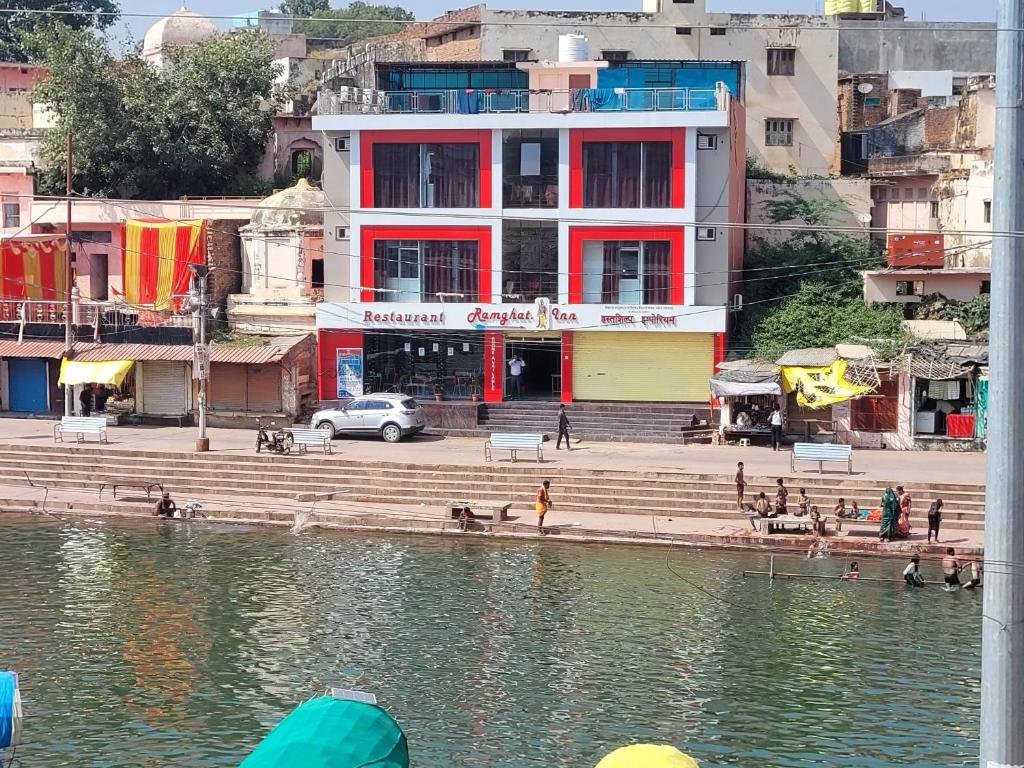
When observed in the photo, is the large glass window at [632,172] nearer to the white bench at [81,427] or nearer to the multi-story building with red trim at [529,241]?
the multi-story building with red trim at [529,241]

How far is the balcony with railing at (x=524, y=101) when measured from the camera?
38375 millimetres

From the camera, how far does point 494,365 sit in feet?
129

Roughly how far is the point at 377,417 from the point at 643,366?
7.74m

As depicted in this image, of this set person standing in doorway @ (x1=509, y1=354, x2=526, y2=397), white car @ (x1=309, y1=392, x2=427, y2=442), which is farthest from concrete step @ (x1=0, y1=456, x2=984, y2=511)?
person standing in doorway @ (x1=509, y1=354, x2=526, y2=397)

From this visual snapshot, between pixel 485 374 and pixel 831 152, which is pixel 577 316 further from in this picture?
pixel 831 152

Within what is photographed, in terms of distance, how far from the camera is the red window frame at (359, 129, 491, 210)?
128 feet

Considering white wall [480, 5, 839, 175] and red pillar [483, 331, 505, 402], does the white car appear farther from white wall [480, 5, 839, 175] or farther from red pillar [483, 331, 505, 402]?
white wall [480, 5, 839, 175]

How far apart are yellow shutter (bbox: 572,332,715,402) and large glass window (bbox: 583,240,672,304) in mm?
1061

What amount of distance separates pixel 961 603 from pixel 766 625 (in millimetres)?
3937

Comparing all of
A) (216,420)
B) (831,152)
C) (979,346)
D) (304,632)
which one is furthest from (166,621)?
(831,152)

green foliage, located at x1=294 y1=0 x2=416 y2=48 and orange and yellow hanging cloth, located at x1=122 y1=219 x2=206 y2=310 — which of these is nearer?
orange and yellow hanging cloth, located at x1=122 y1=219 x2=206 y2=310

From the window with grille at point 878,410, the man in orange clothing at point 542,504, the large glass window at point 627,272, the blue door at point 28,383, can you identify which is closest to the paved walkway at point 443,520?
the man in orange clothing at point 542,504

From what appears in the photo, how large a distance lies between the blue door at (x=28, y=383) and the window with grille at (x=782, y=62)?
28.4 meters

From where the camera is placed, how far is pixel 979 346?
35969mm
